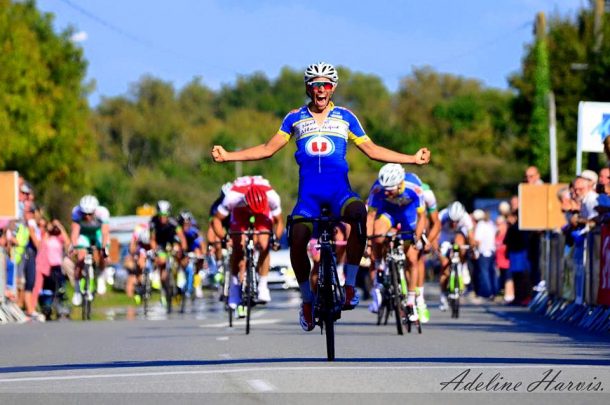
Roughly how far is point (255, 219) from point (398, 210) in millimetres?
1769

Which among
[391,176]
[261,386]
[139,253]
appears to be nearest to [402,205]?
[391,176]

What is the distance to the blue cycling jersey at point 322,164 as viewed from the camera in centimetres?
1459

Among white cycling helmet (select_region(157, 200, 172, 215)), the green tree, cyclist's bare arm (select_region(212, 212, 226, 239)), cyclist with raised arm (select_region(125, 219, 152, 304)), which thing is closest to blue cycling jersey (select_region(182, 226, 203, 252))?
cyclist with raised arm (select_region(125, 219, 152, 304))

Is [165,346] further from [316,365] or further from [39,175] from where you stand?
[39,175]

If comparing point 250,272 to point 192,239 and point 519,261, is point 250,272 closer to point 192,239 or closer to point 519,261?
point 519,261

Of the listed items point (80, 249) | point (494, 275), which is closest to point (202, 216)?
point (494, 275)

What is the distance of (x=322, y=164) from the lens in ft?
48.1

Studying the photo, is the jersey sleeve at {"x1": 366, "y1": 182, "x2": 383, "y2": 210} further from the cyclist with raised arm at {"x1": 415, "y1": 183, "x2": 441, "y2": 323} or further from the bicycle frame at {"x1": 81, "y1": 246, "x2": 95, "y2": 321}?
the bicycle frame at {"x1": 81, "y1": 246, "x2": 95, "y2": 321}

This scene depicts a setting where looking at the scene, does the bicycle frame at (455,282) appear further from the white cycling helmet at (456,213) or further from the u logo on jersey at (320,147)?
the u logo on jersey at (320,147)

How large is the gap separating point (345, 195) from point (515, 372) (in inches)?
95.4

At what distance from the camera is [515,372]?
12820mm

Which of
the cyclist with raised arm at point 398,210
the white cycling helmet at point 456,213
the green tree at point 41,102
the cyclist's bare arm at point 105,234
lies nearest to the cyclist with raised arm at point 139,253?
the cyclist's bare arm at point 105,234

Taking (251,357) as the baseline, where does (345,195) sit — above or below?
above

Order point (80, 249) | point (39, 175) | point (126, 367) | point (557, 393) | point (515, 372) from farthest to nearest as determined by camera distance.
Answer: point (39, 175) < point (80, 249) < point (126, 367) < point (515, 372) < point (557, 393)
